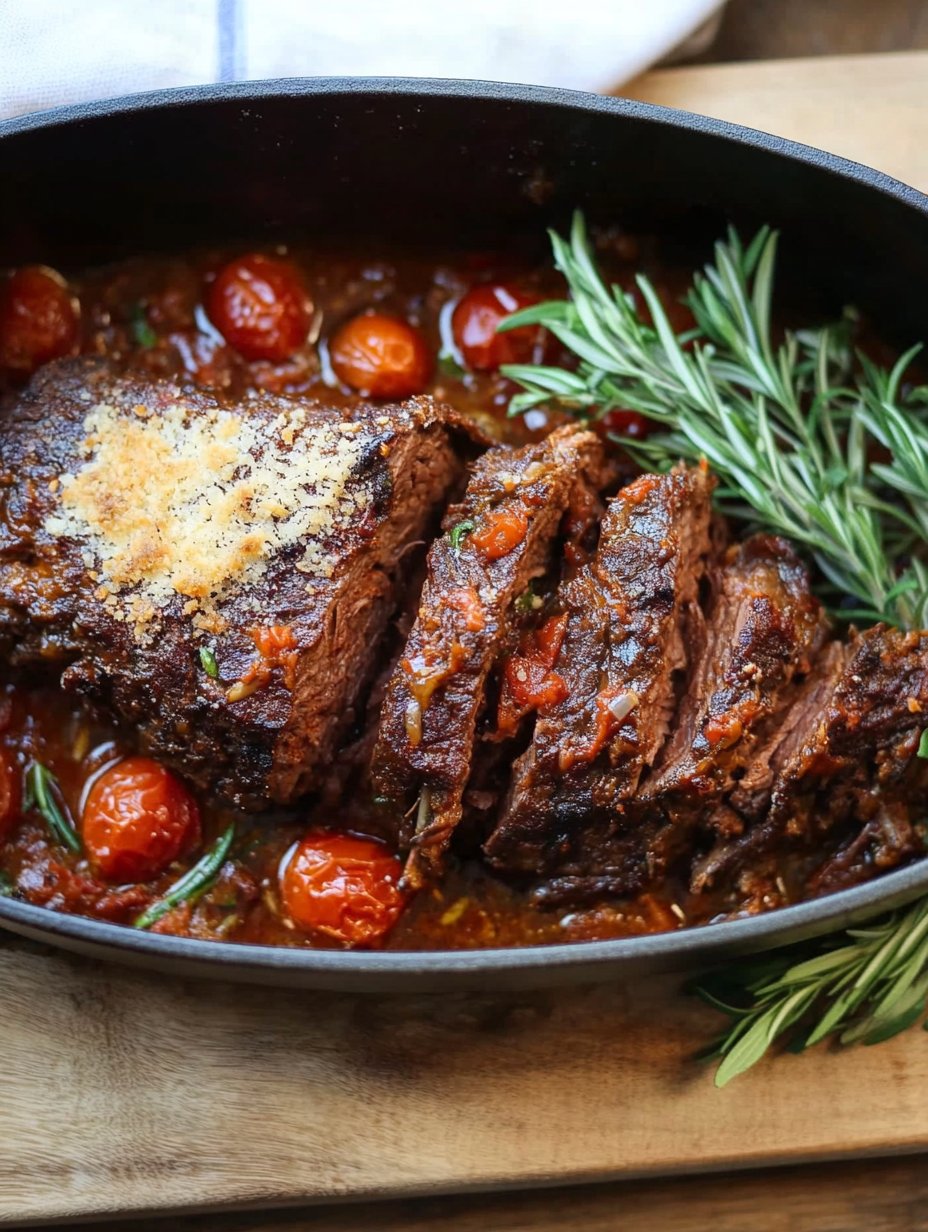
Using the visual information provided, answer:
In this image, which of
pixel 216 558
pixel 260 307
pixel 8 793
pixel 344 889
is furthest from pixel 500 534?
pixel 8 793

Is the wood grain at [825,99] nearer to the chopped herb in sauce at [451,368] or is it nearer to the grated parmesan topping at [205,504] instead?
the chopped herb in sauce at [451,368]

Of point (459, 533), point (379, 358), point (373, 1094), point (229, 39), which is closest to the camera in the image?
point (459, 533)

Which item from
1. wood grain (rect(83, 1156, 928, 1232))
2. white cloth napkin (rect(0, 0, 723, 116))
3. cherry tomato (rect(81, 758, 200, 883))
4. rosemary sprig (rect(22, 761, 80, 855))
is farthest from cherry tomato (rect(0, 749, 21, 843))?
white cloth napkin (rect(0, 0, 723, 116))

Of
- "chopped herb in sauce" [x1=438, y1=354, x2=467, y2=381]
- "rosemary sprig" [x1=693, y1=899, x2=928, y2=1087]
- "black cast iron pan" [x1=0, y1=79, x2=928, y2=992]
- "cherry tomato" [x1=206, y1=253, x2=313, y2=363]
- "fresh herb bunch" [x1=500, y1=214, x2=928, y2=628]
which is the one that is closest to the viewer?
"rosemary sprig" [x1=693, y1=899, x2=928, y2=1087]

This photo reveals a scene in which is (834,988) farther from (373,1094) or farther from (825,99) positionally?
(825,99)

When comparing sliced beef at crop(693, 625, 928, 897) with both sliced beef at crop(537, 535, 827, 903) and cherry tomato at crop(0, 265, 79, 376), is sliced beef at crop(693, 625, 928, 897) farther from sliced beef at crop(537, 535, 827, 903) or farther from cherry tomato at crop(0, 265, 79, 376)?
cherry tomato at crop(0, 265, 79, 376)
